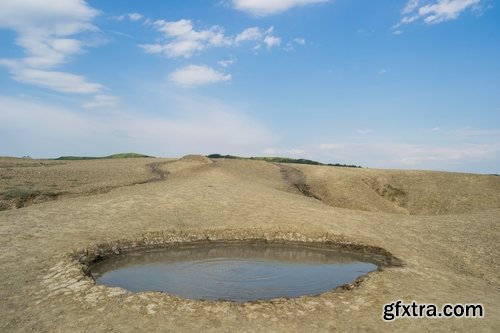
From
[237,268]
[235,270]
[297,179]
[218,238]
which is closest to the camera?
[235,270]

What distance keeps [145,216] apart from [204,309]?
12.1 meters

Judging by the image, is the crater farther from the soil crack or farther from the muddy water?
the soil crack

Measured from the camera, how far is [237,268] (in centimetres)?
1593

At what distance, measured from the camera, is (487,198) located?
39062mm

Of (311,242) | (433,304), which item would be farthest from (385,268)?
(311,242)

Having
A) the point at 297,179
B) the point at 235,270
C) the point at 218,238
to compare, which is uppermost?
the point at 297,179

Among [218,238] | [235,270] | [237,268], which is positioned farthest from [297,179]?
[235,270]

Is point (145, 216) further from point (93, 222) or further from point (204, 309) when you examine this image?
point (204, 309)

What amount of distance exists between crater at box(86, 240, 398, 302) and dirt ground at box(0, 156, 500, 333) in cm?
78

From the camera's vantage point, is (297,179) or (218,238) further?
(297,179)

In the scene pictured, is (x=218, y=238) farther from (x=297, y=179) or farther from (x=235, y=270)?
(x=297, y=179)

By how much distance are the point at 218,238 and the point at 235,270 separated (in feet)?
16.1

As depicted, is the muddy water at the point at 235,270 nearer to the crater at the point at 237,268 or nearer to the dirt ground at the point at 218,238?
the crater at the point at 237,268

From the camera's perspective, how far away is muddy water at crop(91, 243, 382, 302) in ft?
44.2
